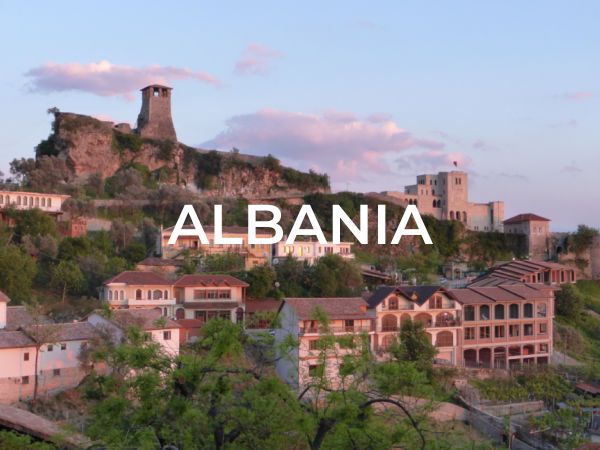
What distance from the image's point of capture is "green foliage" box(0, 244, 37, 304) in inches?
1486

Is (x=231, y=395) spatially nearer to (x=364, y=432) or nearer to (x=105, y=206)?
(x=364, y=432)

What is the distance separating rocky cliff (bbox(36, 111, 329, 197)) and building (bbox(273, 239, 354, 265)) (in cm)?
1652

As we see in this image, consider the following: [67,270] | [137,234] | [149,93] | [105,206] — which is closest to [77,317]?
[67,270]

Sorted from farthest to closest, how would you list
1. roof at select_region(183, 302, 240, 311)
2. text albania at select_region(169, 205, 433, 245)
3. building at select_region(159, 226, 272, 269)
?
text albania at select_region(169, 205, 433, 245) < building at select_region(159, 226, 272, 269) < roof at select_region(183, 302, 240, 311)

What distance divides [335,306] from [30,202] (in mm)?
26088

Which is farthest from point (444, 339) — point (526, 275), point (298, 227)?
point (298, 227)

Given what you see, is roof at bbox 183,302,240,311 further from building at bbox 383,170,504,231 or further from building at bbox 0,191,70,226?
building at bbox 383,170,504,231

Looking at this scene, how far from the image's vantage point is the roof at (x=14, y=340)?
29312mm

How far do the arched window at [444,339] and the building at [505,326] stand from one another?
2.37 feet

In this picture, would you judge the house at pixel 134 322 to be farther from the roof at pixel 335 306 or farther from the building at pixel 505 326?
the building at pixel 505 326

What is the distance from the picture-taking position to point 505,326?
136 ft

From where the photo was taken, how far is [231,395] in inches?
403

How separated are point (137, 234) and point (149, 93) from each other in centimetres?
2381

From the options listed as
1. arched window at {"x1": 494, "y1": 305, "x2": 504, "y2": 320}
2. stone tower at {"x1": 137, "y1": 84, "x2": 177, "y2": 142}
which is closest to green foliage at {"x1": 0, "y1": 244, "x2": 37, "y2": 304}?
arched window at {"x1": 494, "y1": 305, "x2": 504, "y2": 320}
